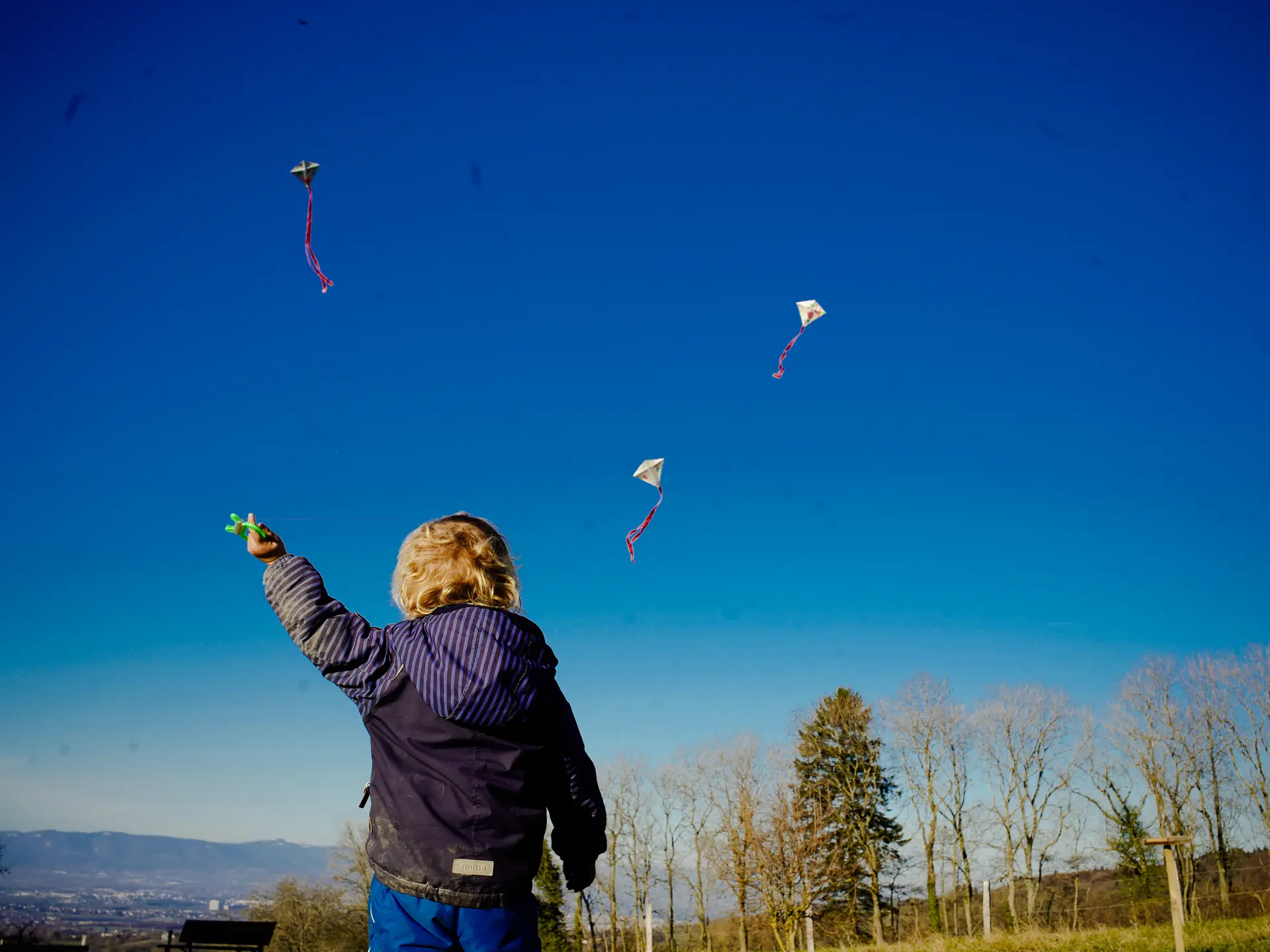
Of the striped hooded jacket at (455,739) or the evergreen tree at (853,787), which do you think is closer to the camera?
the striped hooded jacket at (455,739)

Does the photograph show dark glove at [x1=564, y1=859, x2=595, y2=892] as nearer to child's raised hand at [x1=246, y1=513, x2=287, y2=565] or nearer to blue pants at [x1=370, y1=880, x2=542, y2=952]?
blue pants at [x1=370, y1=880, x2=542, y2=952]

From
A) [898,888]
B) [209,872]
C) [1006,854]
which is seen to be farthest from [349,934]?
[209,872]

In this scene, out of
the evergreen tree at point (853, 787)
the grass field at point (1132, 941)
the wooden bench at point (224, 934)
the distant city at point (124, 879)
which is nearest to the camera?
the grass field at point (1132, 941)

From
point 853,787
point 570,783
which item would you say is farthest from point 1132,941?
point 853,787

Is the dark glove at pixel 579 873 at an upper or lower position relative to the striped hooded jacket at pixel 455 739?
lower

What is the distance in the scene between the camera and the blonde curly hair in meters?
2.16

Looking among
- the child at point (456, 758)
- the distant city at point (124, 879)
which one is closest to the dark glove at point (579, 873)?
the child at point (456, 758)

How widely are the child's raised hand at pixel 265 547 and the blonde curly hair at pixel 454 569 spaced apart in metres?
0.30

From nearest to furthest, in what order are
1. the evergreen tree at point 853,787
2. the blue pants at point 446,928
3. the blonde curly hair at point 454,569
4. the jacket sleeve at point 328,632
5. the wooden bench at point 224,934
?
the blue pants at point 446,928 < the jacket sleeve at point 328,632 < the blonde curly hair at point 454,569 < the wooden bench at point 224,934 < the evergreen tree at point 853,787

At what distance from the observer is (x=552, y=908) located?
114ft

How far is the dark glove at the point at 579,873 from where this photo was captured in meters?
2.18

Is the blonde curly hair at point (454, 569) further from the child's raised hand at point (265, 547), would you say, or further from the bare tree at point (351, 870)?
the bare tree at point (351, 870)

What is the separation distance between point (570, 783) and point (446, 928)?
409mm

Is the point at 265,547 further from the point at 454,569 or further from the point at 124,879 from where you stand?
the point at 124,879
